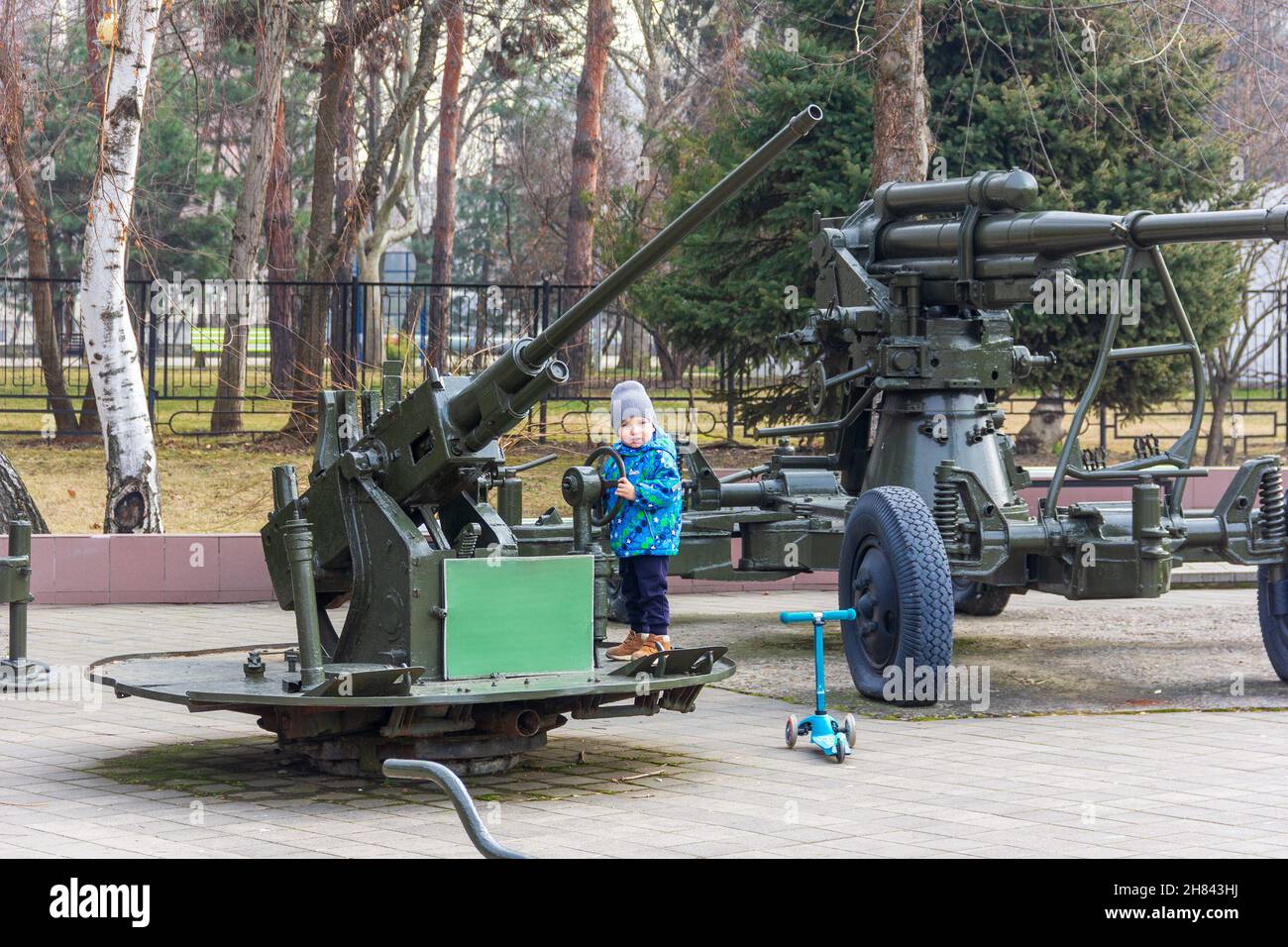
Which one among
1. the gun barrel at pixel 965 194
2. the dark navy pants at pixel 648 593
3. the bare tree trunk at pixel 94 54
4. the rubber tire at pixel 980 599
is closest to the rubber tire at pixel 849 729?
the dark navy pants at pixel 648 593

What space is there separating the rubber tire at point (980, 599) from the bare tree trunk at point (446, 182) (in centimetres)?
490

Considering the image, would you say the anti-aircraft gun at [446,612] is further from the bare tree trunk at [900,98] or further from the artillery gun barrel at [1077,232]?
the bare tree trunk at [900,98]

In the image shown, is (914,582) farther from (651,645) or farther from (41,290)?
(41,290)

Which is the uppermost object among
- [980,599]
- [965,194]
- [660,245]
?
[965,194]

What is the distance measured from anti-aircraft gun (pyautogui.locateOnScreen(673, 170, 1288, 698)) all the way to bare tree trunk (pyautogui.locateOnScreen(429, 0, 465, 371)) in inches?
202

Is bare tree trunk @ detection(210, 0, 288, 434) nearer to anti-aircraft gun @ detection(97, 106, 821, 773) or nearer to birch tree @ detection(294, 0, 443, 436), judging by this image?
birch tree @ detection(294, 0, 443, 436)

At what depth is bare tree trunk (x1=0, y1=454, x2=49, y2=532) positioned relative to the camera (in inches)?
502

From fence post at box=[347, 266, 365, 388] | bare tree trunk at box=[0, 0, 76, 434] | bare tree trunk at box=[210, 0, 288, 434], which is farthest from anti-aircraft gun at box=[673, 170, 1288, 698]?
bare tree trunk at box=[0, 0, 76, 434]

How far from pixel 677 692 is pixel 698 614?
548 centimetres

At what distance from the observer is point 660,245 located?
6375 mm

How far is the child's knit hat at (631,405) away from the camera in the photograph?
311 inches

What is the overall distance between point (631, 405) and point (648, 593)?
0.80 m

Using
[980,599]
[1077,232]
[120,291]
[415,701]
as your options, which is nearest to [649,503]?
[415,701]

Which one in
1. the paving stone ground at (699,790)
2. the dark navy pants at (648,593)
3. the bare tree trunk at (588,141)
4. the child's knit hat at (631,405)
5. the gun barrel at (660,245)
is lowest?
the paving stone ground at (699,790)
